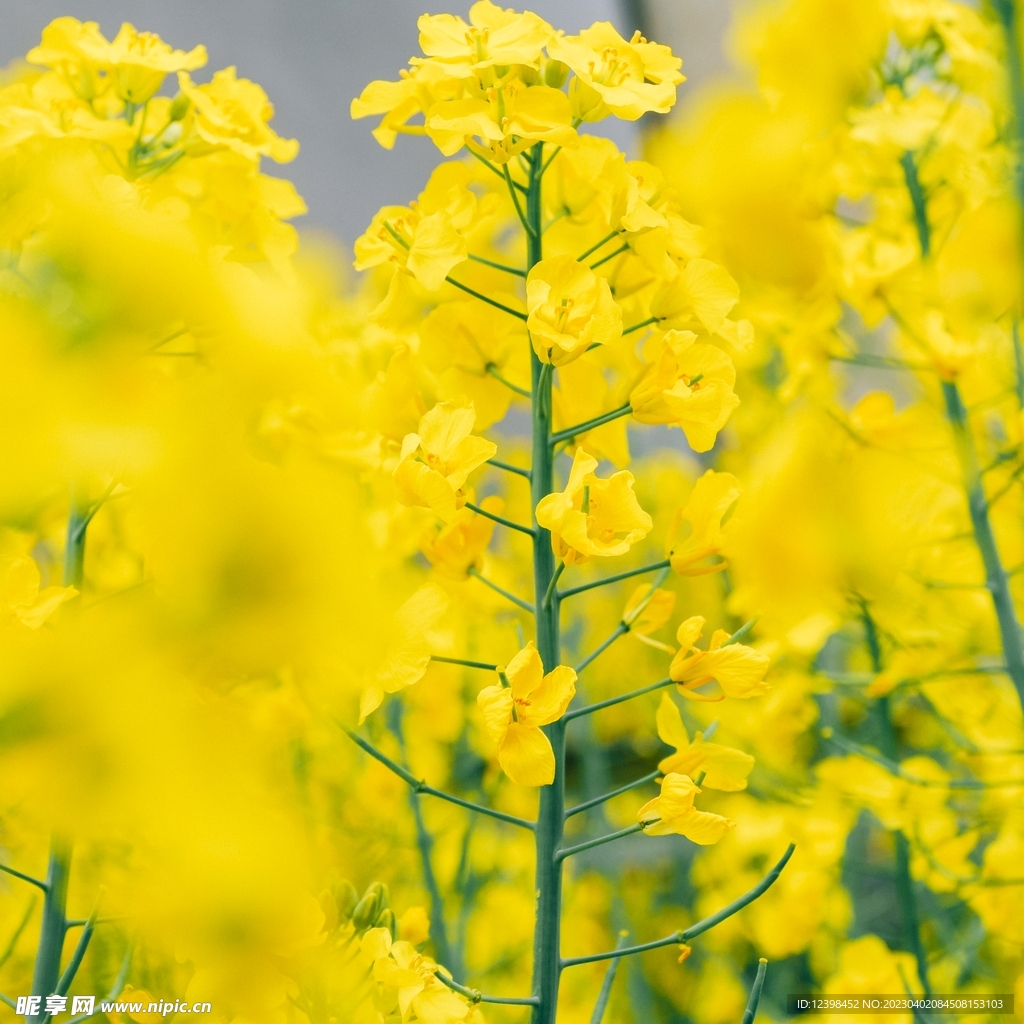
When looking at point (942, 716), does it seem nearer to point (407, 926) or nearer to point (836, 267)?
point (836, 267)

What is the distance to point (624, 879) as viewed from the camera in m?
1.40

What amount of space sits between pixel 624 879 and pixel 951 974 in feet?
2.00

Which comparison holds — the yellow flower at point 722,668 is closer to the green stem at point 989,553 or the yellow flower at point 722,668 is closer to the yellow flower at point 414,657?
the yellow flower at point 414,657

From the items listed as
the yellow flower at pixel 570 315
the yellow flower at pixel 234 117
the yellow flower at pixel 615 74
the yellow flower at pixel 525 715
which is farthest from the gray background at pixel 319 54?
the yellow flower at pixel 525 715

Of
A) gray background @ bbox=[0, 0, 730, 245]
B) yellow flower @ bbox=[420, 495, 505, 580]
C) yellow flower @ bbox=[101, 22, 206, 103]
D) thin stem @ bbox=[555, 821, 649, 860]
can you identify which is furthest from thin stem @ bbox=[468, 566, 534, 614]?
gray background @ bbox=[0, 0, 730, 245]

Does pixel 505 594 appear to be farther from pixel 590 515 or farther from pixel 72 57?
pixel 72 57

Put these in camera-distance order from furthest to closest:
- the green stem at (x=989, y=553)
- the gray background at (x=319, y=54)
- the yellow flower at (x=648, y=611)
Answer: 1. the gray background at (x=319, y=54)
2. the green stem at (x=989, y=553)
3. the yellow flower at (x=648, y=611)

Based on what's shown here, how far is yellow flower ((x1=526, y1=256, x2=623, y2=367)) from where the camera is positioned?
344 millimetres

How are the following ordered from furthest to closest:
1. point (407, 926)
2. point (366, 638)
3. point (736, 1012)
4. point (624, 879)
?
point (624, 879) → point (736, 1012) → point (407, 926) → point (366, 638)

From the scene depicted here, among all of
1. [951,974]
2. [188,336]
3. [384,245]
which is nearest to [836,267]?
[384,245]

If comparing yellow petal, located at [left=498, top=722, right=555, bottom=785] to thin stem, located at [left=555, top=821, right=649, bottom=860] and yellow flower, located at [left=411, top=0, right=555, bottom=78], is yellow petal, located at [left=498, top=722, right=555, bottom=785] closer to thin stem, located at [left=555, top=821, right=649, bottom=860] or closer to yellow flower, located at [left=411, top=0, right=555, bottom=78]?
thin stem, located at [left=555, top=821, right=649, bottom=860]

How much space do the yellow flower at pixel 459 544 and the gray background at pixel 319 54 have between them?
447 millimetres

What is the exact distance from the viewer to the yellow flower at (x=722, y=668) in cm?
36

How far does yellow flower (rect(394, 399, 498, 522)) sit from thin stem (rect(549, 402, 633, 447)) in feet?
0.15
